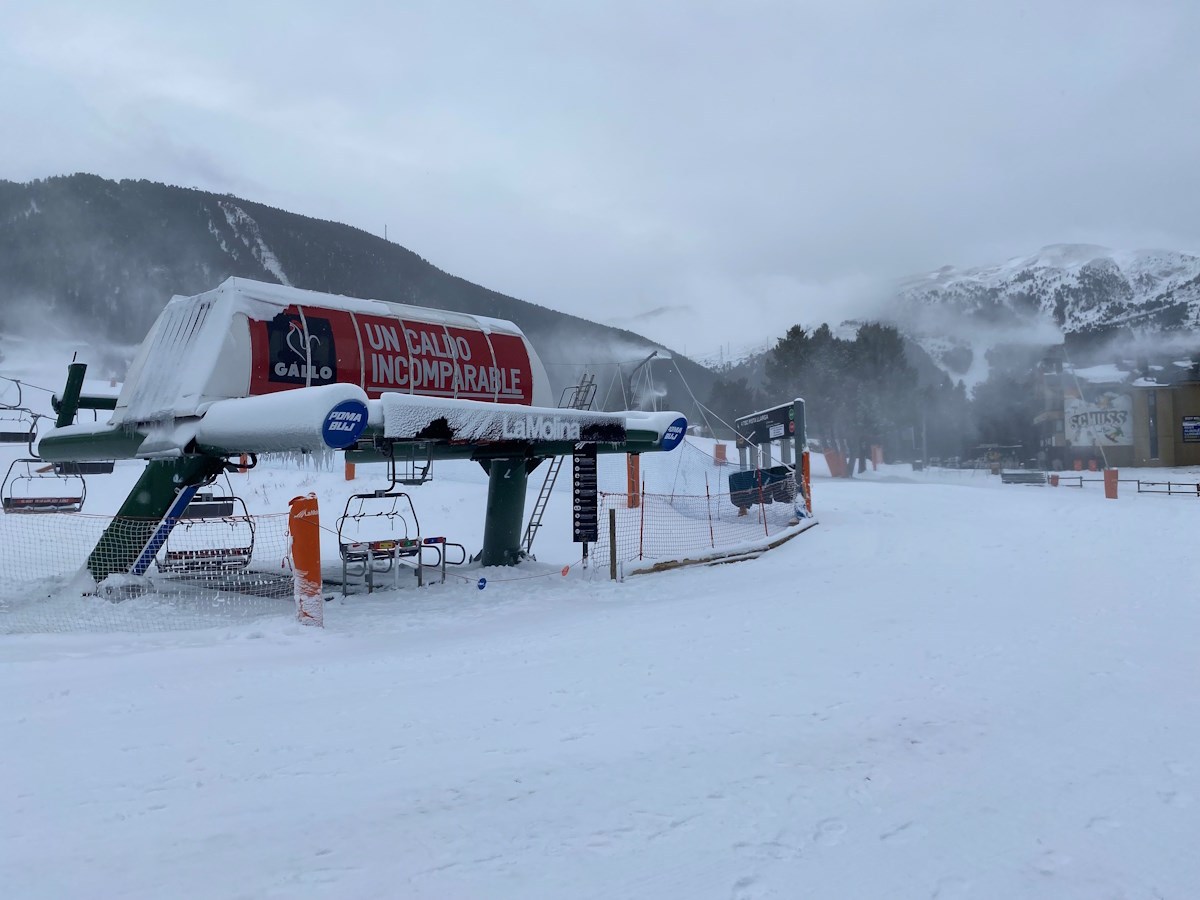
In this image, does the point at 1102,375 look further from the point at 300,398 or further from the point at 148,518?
the point at 148,518

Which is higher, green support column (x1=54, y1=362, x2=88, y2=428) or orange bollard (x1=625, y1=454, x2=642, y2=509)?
green support column (x1=54, y1=362, x2=88, y2=428)

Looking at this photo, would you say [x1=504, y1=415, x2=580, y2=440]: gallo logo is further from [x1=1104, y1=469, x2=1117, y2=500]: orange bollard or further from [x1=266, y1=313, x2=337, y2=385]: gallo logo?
[x1=1104, y1=469, x2=1117, y2=500]: orange bollard

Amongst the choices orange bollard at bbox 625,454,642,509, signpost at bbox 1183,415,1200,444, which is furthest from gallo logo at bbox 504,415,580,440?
signpost at bbox 1183,415,1200,444

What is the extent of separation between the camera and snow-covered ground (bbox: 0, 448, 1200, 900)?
3758 mm

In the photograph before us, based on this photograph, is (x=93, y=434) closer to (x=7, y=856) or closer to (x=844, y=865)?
(x=7, y=856)

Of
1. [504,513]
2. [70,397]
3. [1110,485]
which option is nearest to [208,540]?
[70,397]

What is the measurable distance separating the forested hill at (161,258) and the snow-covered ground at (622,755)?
308 feet

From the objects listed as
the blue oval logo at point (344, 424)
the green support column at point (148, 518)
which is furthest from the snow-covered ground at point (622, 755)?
the green support column at point (148, 518)

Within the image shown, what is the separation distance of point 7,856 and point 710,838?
3.43 metres

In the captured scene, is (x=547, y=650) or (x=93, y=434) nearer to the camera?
(x=547, y=650)

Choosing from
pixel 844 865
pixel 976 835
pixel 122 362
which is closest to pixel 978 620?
pixel 976 835

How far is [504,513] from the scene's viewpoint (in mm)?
15320

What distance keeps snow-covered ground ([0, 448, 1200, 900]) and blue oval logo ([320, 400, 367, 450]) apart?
7.40ft

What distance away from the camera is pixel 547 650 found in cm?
843
